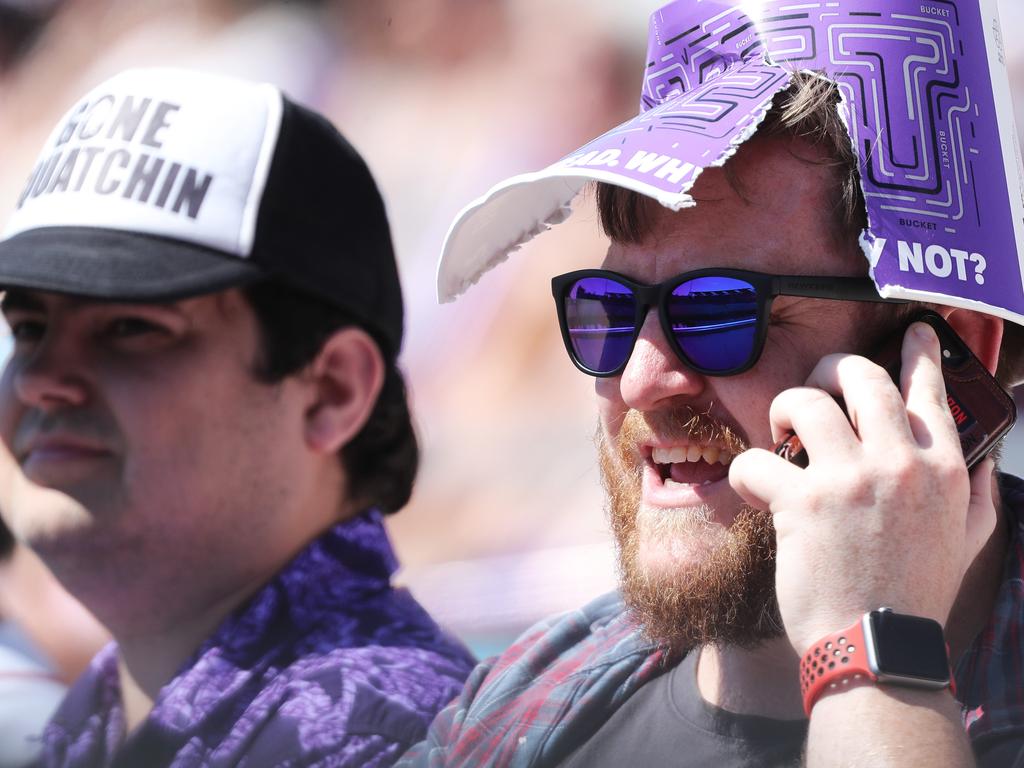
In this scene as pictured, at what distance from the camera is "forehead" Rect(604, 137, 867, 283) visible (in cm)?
157

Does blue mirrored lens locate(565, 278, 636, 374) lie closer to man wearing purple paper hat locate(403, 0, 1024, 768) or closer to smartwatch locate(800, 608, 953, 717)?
man wearing purple paper hat locate(403, 0, 1024, 768)

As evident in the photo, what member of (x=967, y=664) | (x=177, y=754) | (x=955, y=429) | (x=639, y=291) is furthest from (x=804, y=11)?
(x=177, y=754)

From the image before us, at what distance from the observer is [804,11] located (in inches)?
64.7

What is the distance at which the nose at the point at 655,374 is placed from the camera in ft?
5.22

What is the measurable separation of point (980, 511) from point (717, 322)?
1.32 ft

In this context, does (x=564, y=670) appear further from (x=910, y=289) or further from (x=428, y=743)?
(x=910, y=289)

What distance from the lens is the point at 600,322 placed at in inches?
67.2

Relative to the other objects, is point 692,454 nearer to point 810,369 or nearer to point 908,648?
point 810,369

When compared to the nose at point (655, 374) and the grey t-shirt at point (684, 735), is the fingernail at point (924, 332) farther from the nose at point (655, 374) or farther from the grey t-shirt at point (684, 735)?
the grey t-shirt at point (684, 735)

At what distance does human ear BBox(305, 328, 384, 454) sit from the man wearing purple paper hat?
566mm

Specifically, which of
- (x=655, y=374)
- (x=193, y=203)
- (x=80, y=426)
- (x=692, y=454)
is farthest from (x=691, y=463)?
(x=80, y=426)

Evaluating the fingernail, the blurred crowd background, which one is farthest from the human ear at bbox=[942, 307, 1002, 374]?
the blurred crowd background

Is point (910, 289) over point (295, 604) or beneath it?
over

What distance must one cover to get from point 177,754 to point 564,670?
72 cm
